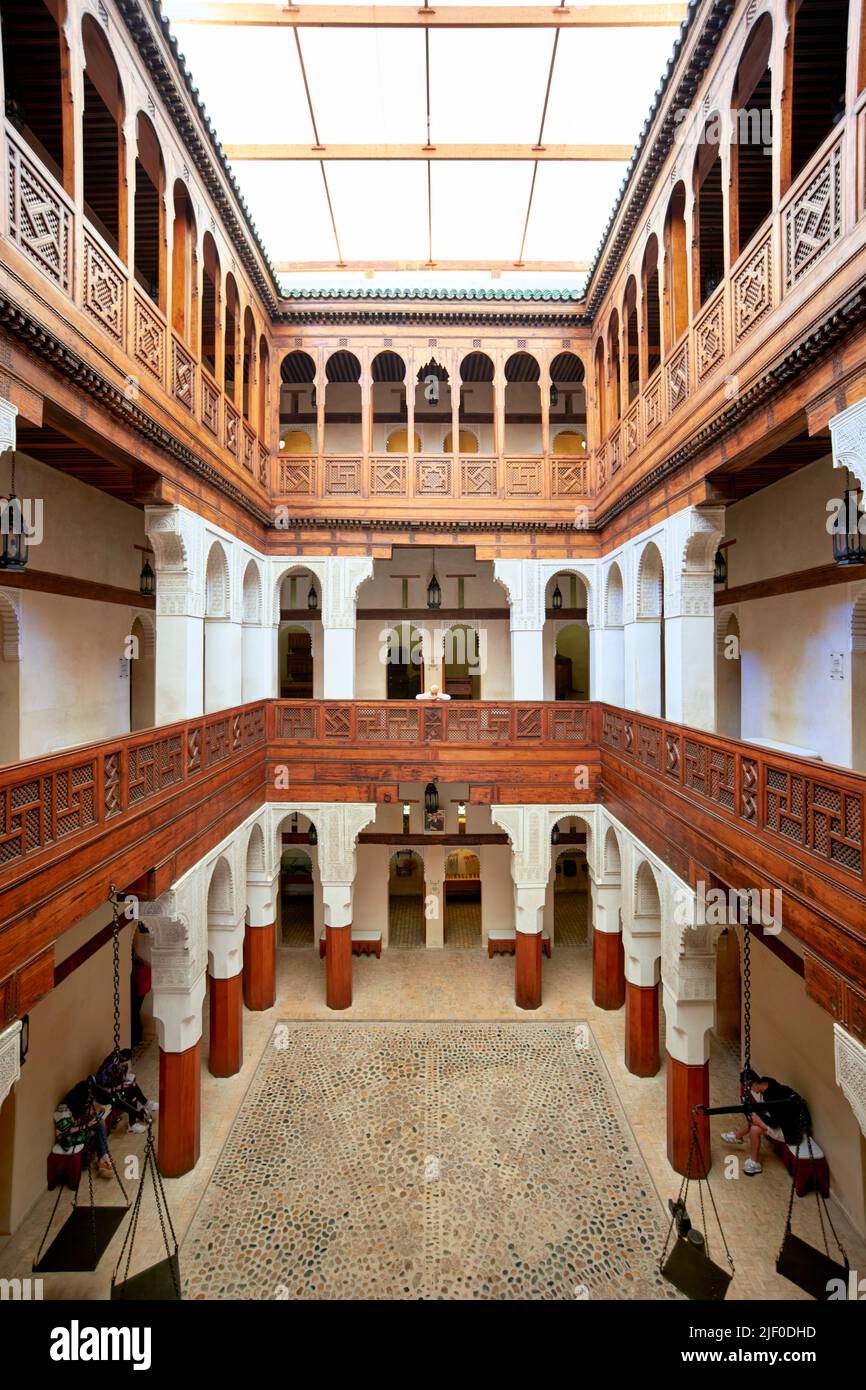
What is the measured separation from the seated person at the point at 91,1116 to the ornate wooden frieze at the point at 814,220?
8882 millimetres

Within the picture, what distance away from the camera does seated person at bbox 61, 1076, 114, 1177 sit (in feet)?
20.5

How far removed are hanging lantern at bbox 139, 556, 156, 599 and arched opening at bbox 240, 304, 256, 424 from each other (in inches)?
115

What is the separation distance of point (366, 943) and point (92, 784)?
383 inches

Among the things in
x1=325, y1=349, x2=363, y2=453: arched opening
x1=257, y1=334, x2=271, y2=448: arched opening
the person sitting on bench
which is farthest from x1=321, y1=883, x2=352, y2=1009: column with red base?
x1=325, y1=349, x2=363, y2=453: arched opening

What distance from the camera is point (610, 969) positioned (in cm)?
1069

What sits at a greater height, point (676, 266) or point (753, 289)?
point (676, 266)

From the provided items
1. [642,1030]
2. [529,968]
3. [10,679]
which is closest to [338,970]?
[529,968]

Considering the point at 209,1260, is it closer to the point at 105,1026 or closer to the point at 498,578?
the point at 105,1026

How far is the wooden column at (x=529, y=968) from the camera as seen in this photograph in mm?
10742

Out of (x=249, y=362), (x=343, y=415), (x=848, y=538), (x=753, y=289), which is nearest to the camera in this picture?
(x=848, y=538)

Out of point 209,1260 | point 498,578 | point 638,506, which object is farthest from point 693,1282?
point 498,578

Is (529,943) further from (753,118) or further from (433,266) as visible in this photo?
(433,266)

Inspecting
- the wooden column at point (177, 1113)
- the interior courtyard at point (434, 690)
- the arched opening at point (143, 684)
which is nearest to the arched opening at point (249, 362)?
the interior courtyard at point (434, 690)

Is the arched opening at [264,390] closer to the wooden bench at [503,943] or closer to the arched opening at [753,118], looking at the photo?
the arched opening at [753,118]
